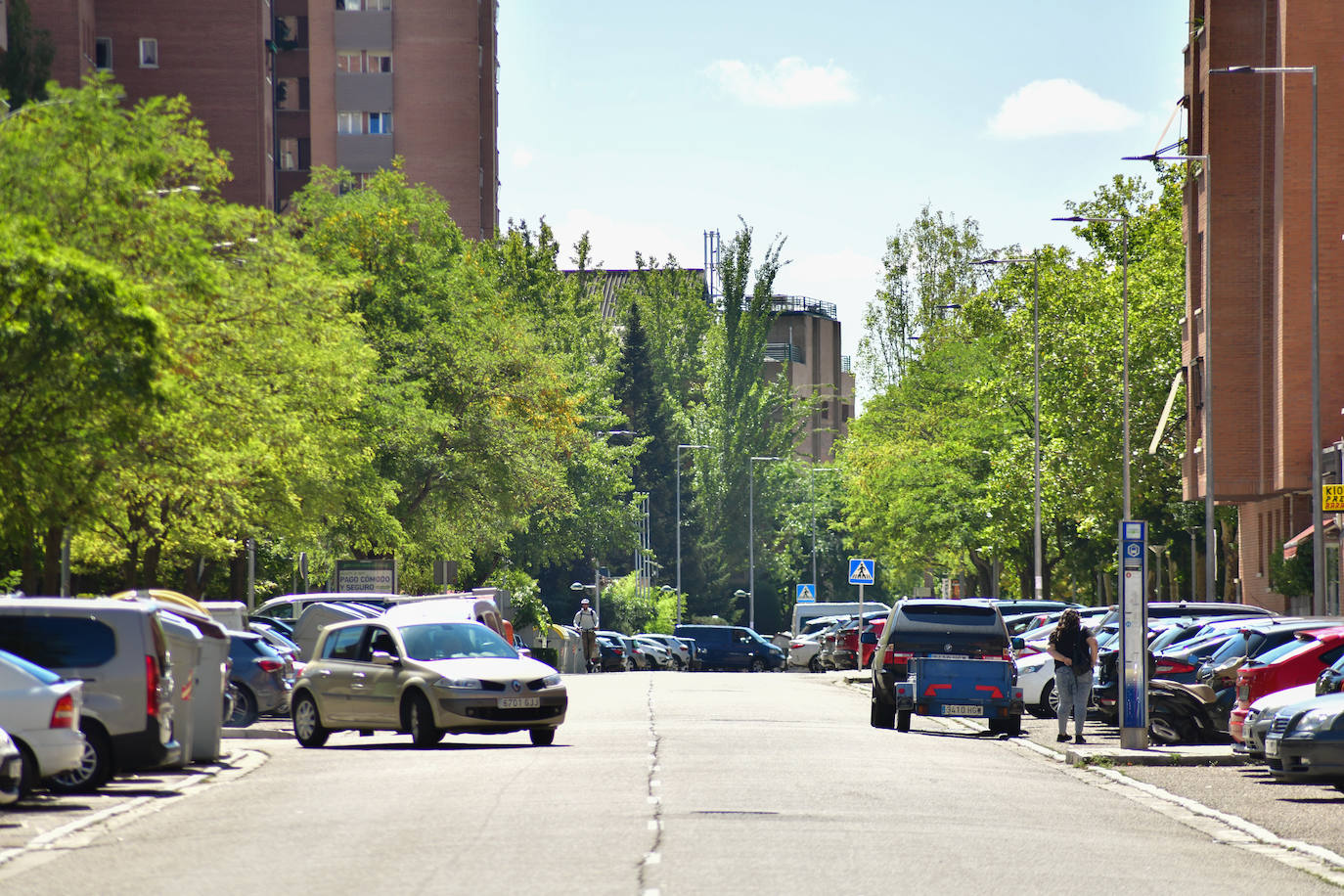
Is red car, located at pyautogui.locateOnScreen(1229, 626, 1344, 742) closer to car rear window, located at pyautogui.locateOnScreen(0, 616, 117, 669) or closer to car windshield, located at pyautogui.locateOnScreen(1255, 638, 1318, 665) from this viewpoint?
car windshield, located at pyautogui.locateOnScreen(1255, 638, 1318, 665)

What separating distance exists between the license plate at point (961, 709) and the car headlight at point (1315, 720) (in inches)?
386

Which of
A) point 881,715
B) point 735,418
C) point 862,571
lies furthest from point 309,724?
point 735,418

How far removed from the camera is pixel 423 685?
23531 mm

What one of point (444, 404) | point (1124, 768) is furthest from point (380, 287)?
point (1124, 768)

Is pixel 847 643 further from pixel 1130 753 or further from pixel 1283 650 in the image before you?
pixel 1283 650

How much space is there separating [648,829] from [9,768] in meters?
5.11

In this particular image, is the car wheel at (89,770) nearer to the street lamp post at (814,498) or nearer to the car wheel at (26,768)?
the car wheel at (26,768)

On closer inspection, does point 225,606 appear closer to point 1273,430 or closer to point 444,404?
point 444,404

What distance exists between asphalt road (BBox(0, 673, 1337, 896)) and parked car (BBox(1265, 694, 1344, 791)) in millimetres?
1257

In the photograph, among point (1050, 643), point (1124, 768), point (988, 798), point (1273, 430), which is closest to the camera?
point (988, 798)

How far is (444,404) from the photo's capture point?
53031 millimetres

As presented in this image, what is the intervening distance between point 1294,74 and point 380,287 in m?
22.9

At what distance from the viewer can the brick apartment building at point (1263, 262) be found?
46.8m

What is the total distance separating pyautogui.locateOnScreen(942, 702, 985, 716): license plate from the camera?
27156 mm
